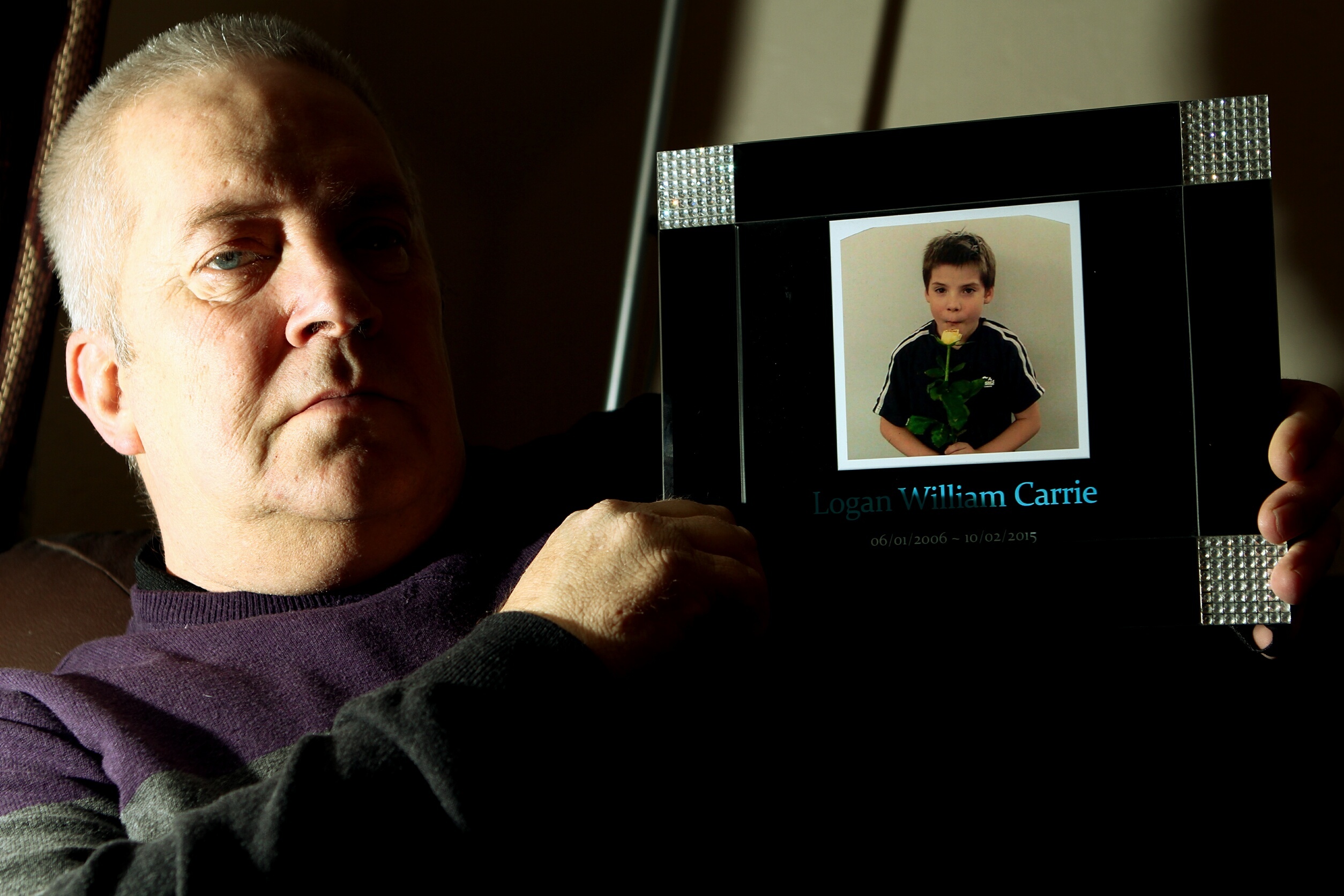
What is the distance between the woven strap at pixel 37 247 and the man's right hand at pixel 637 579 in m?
0.79

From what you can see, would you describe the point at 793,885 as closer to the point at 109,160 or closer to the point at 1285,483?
the point at 1285,483

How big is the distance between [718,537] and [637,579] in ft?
0.25

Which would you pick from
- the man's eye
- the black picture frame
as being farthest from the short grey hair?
the black picture frame

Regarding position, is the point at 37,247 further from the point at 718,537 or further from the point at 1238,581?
the point at 1238,581

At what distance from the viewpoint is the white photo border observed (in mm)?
762

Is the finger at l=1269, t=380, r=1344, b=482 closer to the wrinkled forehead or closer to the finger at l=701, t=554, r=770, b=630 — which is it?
the finger at l=701, t=554, r=770, b=630

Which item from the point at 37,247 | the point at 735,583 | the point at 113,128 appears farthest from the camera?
the point at 37,247

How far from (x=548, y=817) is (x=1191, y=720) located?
1.82ft

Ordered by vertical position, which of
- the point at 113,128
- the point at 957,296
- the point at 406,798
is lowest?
the point at 406,798

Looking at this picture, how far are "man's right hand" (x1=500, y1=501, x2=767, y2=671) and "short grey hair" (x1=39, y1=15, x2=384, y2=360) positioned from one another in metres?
0.53

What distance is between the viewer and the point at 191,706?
Answer: 0.81 meters

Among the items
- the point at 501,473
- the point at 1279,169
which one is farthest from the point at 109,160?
the point at 1279,169

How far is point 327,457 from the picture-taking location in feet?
2.80

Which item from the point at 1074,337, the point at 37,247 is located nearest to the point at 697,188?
the point at 1074,337
